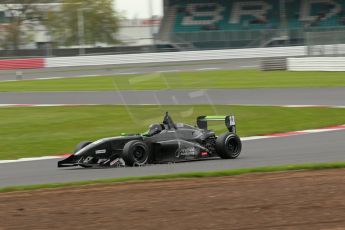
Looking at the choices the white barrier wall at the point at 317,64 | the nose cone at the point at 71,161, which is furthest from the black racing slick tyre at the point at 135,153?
the white barrier wall at the point at 317,64

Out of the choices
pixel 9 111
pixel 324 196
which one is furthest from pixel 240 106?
pixel 324 196

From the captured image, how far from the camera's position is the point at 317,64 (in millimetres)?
33562

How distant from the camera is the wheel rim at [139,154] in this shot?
10304 mm

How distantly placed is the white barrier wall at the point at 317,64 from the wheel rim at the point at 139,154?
2325 centimetres

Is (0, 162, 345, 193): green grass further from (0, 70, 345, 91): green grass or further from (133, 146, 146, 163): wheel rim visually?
(0, 70, 345, 91): green grass

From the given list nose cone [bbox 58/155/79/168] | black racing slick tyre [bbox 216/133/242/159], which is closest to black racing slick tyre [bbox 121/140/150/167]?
nose cone [bbox 58/155/79/168]

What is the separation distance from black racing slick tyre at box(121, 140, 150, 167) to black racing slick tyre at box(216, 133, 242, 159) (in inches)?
43.4

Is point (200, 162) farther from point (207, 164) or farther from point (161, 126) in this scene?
point (161, 126)

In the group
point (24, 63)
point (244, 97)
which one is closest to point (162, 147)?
point (244, 97)

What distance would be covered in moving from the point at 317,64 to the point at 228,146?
23.5 m

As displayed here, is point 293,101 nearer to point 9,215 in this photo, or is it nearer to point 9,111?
point 9,111

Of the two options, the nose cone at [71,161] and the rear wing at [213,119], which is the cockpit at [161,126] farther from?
the nose cone at [71,161]

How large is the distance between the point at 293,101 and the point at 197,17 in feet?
125

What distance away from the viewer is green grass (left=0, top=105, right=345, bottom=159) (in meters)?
10.9
